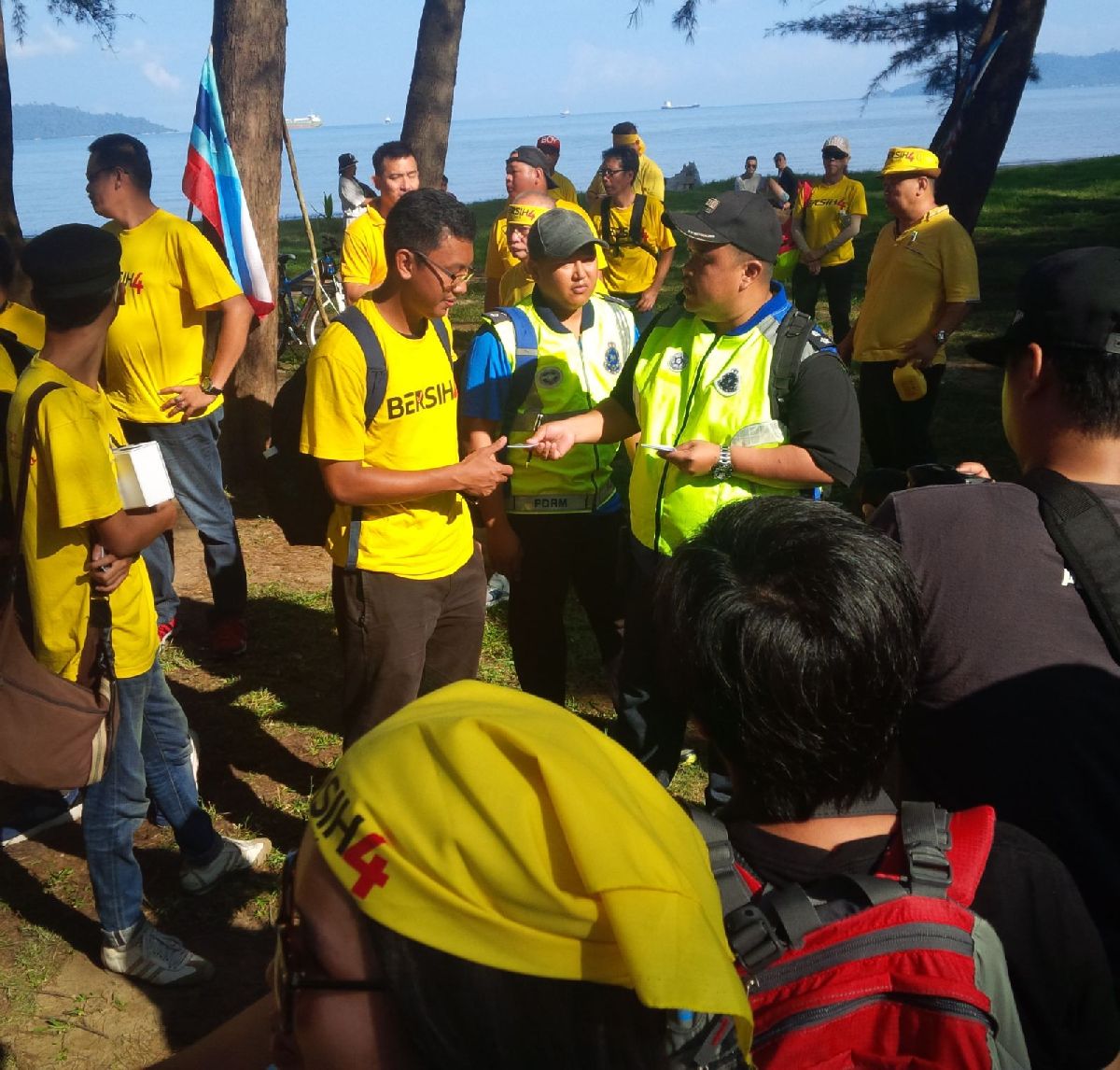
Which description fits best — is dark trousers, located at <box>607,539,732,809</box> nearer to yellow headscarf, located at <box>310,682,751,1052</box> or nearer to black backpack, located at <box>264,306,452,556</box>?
black backpack, located at <box>264,306,452,556</box>

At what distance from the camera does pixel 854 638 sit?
1423 mm

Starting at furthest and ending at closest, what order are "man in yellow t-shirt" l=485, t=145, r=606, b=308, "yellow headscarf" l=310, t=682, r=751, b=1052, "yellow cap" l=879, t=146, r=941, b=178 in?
Answer: 1. "man in yellow t-shirt" l=485, t=145, r=606, b=308
2. "yellow cap" l=879, t=146, r=941, b=178
3. "yellow headscarf" l=310, t=682, r=751, b=1052

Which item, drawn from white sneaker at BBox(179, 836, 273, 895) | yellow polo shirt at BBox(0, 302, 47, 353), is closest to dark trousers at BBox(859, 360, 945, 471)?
white sneaker at BBox(179, 836, 273, 895)

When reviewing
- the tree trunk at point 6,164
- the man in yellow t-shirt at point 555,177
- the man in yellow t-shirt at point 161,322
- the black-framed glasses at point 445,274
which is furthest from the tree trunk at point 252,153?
the black-framed glasses at point 445,274

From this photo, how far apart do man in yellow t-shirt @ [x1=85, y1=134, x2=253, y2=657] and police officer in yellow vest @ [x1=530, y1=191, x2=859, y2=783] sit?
2.15 m

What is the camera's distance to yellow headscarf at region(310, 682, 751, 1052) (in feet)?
2.99

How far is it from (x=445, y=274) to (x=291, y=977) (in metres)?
2.61

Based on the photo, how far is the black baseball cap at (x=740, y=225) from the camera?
129 inches

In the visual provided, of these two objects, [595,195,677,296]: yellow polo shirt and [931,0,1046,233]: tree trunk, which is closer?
[595,195,677,296]: yellow polo shirt

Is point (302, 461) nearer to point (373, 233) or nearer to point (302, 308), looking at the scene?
point (373, 233)

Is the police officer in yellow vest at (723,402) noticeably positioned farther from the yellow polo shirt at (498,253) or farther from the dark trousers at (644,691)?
the yellow polo shirt at (498,253)

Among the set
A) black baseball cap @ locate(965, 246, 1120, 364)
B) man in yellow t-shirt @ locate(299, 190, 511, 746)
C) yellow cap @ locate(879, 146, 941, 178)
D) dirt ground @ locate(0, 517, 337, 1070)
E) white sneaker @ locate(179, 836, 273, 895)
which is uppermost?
yellow cap @ locate(879, 146, 941, 178)

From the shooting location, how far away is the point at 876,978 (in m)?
1.22

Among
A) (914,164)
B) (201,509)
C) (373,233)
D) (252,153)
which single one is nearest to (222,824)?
(201,509)
